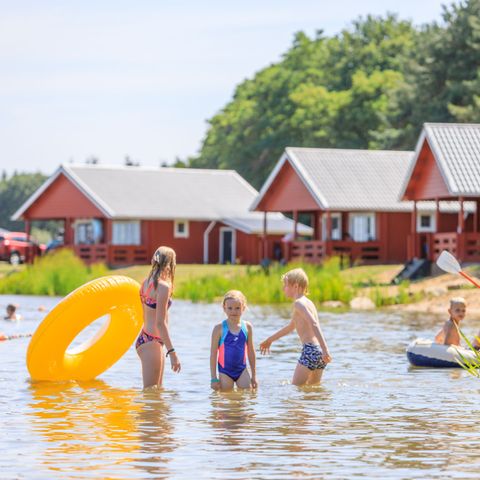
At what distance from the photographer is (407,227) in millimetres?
51500

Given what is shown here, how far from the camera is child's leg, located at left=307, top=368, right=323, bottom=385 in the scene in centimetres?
1451

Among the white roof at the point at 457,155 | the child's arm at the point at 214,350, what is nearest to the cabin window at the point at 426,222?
the white roof at the point at 457,155

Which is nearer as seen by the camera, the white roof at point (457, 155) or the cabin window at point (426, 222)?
the white roof at point (457, 155)

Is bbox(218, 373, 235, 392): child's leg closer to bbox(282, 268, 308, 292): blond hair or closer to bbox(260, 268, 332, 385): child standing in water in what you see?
bbox(260, 268, 332, 385): child standing in water

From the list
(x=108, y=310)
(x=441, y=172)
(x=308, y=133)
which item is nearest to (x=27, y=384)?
(x=108, y=310)

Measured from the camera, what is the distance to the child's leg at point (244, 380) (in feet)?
44.9

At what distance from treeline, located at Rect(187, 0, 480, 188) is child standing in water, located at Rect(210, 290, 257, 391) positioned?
41.7 metres

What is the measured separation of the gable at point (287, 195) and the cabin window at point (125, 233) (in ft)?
24.3

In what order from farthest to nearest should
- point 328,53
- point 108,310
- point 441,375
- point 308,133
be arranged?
point 328,53 < point 308,133 < point 441,375 < point 108,310

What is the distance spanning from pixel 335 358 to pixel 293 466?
10.1 m

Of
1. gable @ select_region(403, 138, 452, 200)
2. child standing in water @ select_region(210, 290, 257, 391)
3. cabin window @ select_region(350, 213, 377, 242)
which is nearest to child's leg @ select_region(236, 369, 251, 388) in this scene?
child standing in water @ select_region(210, 290, 257, 391)

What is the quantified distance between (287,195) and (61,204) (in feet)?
40.6

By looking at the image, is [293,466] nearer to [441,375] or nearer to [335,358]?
[441,375]

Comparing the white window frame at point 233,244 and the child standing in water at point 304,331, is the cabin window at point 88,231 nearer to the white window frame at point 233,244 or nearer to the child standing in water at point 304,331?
the white window frame at point 233,244
